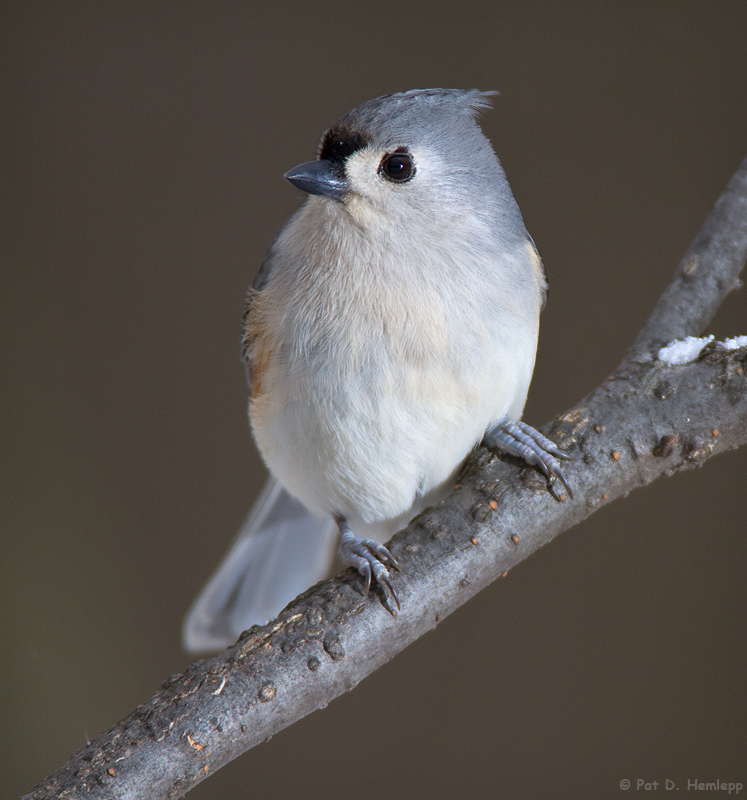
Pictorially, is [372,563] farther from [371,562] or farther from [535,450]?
[535,450]

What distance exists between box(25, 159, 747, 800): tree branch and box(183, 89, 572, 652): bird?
0.04 m

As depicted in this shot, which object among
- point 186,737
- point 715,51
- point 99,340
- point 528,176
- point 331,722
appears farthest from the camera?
point 99,340

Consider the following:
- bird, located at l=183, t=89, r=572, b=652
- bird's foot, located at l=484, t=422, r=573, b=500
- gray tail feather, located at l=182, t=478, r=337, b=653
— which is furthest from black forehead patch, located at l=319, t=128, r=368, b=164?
gray tail feather, located at l=182, t=478, r=337, b=653

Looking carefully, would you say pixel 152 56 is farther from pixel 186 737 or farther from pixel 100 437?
pixel 186 737

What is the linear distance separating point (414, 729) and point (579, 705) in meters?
0.43

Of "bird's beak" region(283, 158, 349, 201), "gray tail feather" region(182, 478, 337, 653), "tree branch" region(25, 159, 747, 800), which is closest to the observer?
"tree branch" region(25, 159, 747, 800)

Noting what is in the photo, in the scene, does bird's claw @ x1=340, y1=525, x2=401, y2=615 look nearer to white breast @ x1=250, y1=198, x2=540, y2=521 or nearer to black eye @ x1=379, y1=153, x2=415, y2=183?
white breast @ x1=250, y1=198, x2=540, y2=521

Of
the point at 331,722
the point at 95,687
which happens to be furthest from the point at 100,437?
the point at 331,722

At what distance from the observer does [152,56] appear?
2016mm

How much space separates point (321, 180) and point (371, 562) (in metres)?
0.45

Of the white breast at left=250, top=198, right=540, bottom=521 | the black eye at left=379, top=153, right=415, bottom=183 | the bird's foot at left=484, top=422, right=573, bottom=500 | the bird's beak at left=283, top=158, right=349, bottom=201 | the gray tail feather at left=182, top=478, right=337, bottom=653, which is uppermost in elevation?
the bird's beak at left=283, top=158, right=349, bottom=201

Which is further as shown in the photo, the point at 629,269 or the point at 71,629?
the point at 71,629

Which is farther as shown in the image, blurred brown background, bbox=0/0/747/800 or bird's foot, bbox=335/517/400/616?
blurred brown background, bbox=0/0/747/800

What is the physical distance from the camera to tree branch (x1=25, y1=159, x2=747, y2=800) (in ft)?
2.55
